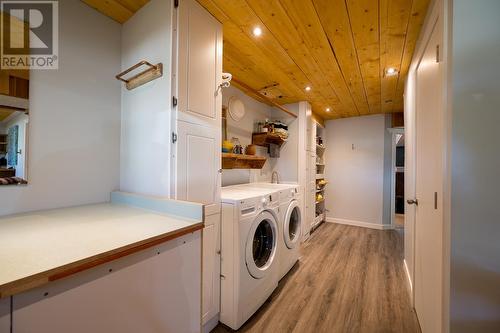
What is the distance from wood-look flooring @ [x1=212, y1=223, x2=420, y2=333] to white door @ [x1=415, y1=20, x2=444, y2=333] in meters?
0.30

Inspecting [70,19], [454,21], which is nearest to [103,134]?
[70,19]

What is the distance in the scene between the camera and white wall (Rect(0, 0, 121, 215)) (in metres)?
1.17

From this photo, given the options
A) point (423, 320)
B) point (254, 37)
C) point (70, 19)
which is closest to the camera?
point (70, 19)

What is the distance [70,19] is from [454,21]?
2030 mm

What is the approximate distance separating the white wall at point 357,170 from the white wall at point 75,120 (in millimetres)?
4035

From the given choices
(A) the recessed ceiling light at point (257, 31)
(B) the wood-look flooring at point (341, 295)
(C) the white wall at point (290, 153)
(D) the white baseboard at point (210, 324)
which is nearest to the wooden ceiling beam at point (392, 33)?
(A) the recessed ceiling light at point (257, 31)

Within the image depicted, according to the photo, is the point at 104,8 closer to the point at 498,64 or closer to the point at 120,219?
the point at 120,219

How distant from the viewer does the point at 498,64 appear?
2.45 ft

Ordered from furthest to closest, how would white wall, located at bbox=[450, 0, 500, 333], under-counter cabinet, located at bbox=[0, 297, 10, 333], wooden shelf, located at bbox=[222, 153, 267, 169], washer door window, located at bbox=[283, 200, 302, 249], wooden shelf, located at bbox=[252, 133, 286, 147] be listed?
wooden shelf, located at bbox=[252, 133, 286, 147] → washer door window, located at bbox=[283, 200, 302, 249] → wooden shelf, located at bbox=[222, 153, 267, 169] → white wall, located at bbox=[450, 0, 500, 333] → under-counter cabinet, located at bbox=[0, 297, 10, 333]

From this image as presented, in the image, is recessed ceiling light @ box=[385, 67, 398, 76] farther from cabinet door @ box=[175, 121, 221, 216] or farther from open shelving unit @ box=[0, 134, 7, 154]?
open shelving unit @ box=[0, 134, 7, 154]

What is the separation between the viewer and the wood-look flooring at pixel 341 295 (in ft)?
5.07

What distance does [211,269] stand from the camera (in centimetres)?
146

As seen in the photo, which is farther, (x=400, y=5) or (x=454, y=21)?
(x=400, y=5)

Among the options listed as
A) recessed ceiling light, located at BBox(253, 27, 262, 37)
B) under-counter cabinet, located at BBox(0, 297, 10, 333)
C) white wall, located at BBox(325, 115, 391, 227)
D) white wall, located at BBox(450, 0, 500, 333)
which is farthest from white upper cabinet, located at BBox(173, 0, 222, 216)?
white wall, located at BBox(325, 115, 391, 227)
